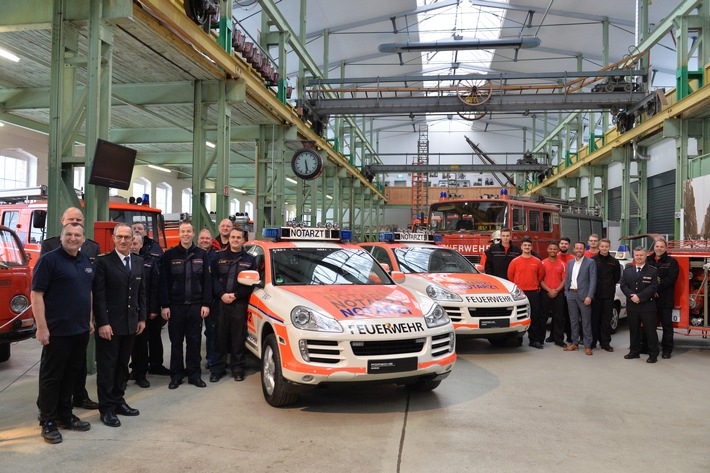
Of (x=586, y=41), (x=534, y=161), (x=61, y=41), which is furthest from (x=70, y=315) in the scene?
(x=534, y=161)

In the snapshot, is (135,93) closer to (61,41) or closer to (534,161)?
(61,41)

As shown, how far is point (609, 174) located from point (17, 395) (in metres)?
28.7

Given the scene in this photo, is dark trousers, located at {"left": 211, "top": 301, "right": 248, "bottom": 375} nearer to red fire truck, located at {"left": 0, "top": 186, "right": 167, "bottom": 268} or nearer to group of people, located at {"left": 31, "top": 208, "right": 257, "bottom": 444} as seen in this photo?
group of people, located at {"left": 31, "top": 208, "right": 257, "bottom": 444}

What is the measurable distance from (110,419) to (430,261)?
5.53 metres

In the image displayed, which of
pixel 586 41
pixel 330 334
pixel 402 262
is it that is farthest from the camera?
pixel 586 41

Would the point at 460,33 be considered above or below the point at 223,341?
above

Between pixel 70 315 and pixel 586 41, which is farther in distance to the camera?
pixel 586 41

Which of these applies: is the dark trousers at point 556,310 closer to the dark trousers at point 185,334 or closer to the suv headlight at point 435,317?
the suv headlight at point 435,317

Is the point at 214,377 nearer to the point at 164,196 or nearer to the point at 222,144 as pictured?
the point at 222,144

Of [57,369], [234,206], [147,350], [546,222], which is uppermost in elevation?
[234,206]

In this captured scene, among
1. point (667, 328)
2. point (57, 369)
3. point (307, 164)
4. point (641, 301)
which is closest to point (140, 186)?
point (307, 164)

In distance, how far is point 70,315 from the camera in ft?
13.6

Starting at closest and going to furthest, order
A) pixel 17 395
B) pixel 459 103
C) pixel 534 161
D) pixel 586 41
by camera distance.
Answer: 1. pixel 17 395
2. pixel 459 103
3. pixel 586 41
4. pixel 534 161

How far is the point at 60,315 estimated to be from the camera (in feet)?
13.4
